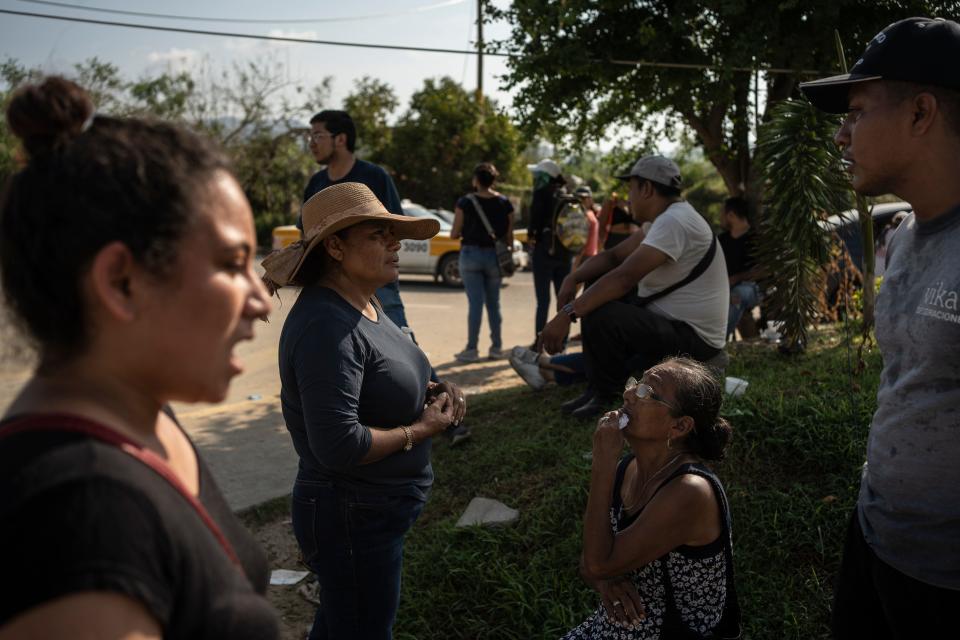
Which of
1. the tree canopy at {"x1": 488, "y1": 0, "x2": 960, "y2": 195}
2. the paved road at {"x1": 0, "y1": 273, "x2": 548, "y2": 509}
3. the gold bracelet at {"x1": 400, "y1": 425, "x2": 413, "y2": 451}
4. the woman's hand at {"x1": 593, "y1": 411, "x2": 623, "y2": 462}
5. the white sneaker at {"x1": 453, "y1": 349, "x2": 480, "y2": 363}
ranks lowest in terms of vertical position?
the paved road at {"x1": 0, "y1": 273, "x2": 548, "y2": 509}

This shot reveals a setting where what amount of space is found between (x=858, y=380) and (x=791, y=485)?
1.42 meters

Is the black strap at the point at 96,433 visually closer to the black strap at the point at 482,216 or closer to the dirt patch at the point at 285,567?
the dirt patch at the point at 285,567

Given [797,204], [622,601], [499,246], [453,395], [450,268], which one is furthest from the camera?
[450,268]

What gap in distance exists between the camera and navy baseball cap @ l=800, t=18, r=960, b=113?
2051 mm

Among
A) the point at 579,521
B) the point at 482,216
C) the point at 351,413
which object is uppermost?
the point at 482,216

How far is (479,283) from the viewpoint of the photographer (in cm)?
863

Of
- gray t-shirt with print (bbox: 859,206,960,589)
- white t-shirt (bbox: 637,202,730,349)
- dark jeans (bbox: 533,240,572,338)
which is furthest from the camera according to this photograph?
dark jeans (bbox: 533,240,572,338)

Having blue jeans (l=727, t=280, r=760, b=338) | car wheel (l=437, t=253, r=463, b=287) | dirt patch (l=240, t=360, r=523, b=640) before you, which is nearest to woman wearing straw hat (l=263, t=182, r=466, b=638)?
dirt patch (l=240, t=360, r=523, b=640)

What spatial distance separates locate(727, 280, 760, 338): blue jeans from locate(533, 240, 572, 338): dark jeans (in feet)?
5.85

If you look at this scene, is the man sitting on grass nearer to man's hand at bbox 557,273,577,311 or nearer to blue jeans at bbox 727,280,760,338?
man's hand at bbox 557,273,577,311

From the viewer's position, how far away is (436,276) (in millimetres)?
15414

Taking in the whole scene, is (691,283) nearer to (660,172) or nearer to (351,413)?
(660,172)

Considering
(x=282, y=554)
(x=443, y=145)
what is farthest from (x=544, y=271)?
(x=443, y=145)

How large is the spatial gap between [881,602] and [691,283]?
3.04 m
